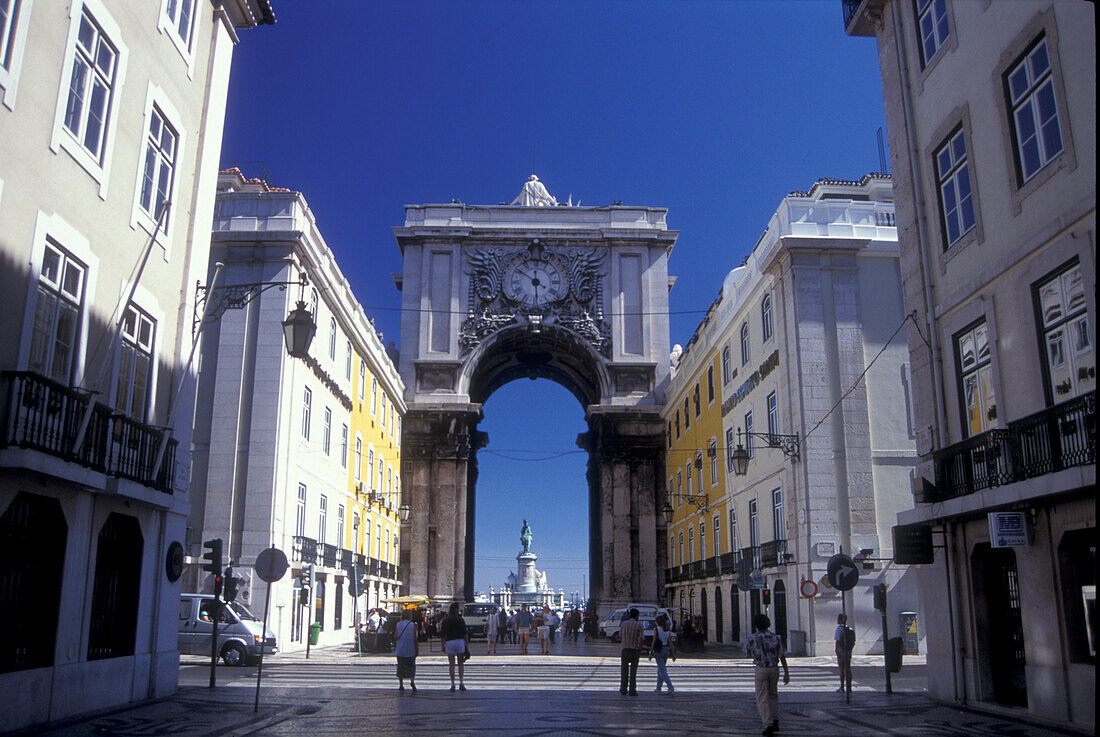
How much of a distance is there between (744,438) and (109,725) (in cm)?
2417

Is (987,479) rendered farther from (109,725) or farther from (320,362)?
(320,362)

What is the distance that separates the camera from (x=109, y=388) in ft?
44.7

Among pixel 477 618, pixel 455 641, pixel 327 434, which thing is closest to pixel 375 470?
pixel 477 618

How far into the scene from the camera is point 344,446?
34.9 metres

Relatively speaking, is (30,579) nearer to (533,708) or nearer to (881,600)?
(533,708)

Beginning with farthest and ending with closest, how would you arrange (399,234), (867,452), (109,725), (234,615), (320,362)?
(399,234), (320,362), (867,452), (234,615), (109,725)

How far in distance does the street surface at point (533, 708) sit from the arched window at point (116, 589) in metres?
1.04

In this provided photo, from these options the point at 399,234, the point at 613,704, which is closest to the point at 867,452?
the point at 613,704

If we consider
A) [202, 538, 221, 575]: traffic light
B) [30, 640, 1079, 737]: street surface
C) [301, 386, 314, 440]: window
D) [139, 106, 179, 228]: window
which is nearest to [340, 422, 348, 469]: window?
[301, 386, 314, 440]: window

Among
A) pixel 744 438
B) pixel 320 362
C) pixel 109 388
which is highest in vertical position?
pixel 320 362

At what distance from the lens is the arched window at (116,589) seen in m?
13.5

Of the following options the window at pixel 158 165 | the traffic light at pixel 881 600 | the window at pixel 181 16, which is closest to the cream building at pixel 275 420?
the window at pixel 158 165

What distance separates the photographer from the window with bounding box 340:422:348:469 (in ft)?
113

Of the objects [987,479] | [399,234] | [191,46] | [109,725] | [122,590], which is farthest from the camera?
[399,234]
